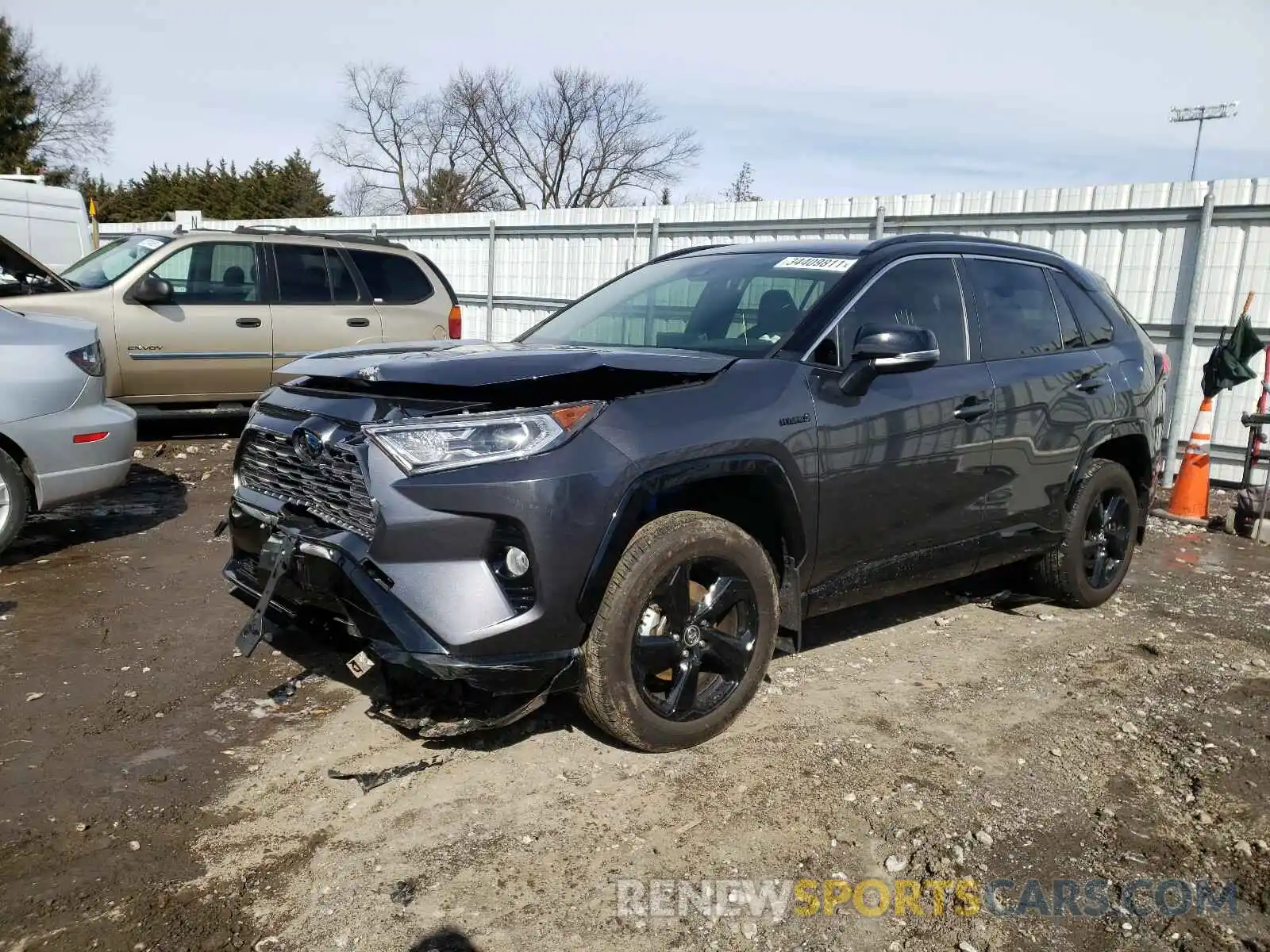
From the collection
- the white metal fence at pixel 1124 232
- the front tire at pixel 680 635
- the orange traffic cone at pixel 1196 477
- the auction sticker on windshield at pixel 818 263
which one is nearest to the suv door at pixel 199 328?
the white metal fence at pixel 1124 232

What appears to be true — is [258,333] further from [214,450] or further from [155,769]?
[155,769]

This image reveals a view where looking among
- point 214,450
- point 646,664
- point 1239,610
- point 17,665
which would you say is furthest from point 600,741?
point 214,450

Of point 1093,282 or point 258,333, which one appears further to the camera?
point 258,333

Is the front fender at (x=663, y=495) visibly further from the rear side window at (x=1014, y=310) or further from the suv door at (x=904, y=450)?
the rear side window at (x=1014, y=310)

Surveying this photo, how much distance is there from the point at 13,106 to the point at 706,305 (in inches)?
1805

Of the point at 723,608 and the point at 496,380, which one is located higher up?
the point at 496,380

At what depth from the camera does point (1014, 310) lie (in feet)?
15.1

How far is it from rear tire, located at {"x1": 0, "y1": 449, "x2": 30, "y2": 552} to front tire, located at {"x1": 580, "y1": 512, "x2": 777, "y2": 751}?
3.92 metres

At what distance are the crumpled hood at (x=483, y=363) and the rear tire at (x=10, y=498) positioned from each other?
261cm

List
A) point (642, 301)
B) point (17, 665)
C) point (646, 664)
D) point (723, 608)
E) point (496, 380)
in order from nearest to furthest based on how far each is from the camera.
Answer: point (496, 380) → point (646, 664) → point (723, 608) → point (17, 665) → point (642, 301)

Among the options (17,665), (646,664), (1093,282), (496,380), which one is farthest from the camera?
(1093,282)

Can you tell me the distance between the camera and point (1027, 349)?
15.0 ft

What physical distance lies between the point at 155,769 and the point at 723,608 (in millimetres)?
2001

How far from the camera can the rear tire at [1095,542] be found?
501 centimetres
